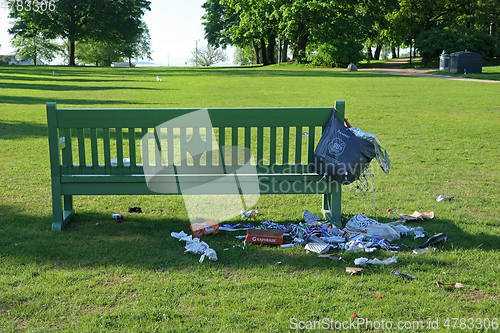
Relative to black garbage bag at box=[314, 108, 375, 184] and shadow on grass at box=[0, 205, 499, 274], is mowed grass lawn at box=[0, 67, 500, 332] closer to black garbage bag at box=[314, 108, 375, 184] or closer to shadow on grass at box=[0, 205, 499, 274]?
shadow on grass at box=[0, 205, 499, 274]

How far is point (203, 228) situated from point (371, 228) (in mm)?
1627

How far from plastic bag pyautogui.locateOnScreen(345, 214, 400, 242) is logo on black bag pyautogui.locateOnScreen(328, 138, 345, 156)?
0.75 m

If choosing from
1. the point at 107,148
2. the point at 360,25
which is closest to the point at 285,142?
the point at 107,148

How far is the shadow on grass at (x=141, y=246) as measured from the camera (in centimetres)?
433

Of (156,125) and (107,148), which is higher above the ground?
(156,125)

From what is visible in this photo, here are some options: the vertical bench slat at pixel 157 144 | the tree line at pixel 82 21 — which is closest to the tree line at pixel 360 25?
the tree line at pixel 82 21

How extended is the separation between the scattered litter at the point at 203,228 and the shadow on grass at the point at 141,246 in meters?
0.06

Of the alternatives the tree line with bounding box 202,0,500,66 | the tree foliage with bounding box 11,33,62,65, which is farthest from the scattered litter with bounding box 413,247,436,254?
the tree foliage with bounding box 11,33,62,65

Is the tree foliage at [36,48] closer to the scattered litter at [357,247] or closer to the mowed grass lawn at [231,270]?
the mowed grass lawn at [231,270]

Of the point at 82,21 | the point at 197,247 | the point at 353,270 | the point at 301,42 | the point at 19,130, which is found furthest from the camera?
the point at 82,21

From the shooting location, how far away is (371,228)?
4992 millimetres

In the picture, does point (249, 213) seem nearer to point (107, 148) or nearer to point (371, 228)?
point (371, 228)

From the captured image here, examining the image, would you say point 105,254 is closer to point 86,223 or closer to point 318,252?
point 86,223

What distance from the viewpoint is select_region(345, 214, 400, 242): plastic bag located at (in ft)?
16.0
